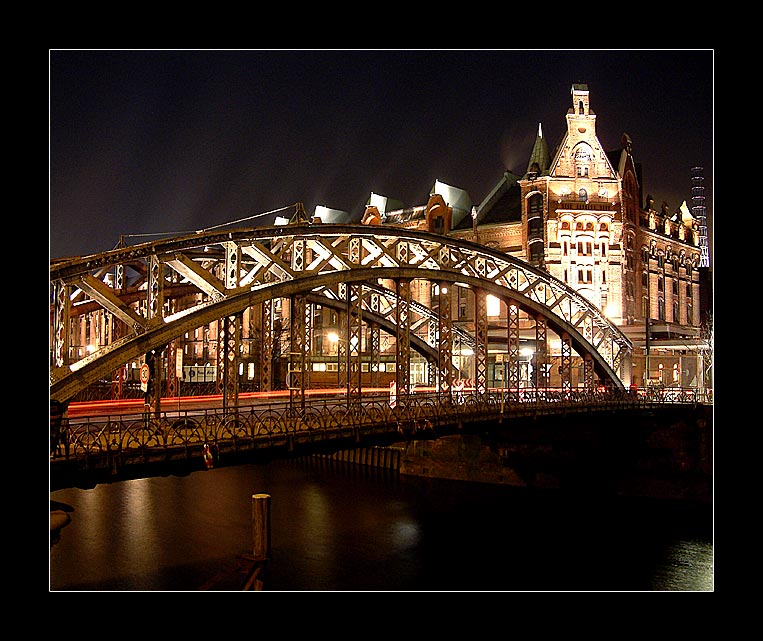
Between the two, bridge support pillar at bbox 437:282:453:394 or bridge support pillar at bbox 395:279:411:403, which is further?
bridge support pillar at bbox 437:282:453:394

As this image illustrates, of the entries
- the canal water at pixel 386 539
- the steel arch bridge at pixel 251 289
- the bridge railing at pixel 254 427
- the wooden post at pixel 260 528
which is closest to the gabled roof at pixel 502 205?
the steel arch bridge at pixel 251 289

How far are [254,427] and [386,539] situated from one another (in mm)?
13169

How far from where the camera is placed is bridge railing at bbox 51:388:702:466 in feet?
57.2

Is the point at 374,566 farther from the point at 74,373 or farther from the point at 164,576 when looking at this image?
the point at 74,373

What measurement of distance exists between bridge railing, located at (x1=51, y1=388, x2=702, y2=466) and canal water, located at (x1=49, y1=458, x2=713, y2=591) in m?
4.33

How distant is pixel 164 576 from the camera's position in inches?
1029

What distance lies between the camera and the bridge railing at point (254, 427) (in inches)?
686

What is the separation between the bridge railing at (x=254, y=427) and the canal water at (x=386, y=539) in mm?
4333

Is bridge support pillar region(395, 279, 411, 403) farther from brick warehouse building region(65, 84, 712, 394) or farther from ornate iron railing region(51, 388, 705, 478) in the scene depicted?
brick warehouse building region(65, 84, 712, 394)

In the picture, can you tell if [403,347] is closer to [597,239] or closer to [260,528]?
[260,528]

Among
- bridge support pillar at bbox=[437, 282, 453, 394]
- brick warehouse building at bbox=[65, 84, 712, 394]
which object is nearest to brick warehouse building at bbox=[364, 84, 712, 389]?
brick warehouse building at bbox=[65, 84, 712, 394]

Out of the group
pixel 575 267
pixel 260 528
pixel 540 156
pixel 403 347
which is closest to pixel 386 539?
pixel 403 347

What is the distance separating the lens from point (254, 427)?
2058 cm

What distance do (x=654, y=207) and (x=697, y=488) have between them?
3898cm
